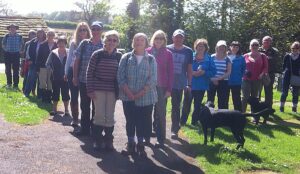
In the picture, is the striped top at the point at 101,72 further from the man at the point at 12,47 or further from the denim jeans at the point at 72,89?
the man at the point at 12,47

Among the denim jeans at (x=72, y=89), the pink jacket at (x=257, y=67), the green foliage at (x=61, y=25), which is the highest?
the green foliage at (x=61, y=25)

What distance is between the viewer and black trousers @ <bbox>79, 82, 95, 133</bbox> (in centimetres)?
742

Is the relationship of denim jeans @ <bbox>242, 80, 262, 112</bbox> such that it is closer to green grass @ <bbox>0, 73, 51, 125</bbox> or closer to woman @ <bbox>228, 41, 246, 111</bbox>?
woman @ <bbox>228, 41, 246, 111</bbox>

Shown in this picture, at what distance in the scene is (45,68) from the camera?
37.3 feet

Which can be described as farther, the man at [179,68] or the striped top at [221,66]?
the striped top at [221,66]

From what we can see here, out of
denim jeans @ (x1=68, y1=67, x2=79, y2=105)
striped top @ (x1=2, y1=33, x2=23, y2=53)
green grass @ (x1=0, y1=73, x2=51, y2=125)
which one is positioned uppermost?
striped top @ (x1=2, y1=33, x2=23, y2=53)

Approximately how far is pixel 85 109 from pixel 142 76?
1.60 m

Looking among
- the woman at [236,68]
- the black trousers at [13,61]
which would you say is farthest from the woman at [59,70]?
the black trousers at [13,61]

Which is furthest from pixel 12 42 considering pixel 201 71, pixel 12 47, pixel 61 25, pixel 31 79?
pixel 61 25

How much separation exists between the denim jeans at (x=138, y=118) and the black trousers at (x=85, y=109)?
0.93m

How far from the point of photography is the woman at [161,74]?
7289 millimetres

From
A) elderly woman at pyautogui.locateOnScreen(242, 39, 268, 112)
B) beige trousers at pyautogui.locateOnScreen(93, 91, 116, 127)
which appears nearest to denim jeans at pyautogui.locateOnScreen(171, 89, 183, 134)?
beige trousers at pyautogui.locateOnScreen(93, 91, 116, 127)

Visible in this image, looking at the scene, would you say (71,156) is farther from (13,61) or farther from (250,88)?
(13,61)

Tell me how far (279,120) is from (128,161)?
18.1 feet
